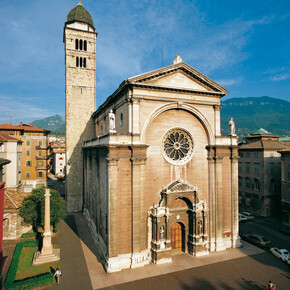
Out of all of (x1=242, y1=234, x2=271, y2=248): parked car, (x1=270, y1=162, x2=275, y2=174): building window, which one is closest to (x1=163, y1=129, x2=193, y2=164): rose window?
(x1=242, y1=234, x2=271, y2=248): parked car

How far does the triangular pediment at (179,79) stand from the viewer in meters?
20.8

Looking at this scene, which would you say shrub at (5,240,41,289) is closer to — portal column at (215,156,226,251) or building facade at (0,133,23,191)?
building facade at (0,133,23,191)

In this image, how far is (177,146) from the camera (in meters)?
22.9

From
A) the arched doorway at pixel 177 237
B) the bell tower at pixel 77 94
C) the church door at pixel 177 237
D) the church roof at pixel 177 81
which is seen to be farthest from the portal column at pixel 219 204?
the bell tower at pixel 77 94

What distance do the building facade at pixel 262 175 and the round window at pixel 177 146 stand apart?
65.6 ft

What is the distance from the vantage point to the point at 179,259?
2112 centimetres

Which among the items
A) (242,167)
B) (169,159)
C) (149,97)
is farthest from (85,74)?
(242,167)

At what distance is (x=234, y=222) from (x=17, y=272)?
2186 centimetres

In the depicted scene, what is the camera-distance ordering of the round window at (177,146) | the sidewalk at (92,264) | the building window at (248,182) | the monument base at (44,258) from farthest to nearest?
the building window at (248,182) → the round window at (177,146) → the monument base at (44,258) → the sidewalk at (92,264)

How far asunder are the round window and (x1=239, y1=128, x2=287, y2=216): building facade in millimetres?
20002

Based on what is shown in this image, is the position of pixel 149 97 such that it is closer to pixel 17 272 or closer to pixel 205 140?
pixel 205 140

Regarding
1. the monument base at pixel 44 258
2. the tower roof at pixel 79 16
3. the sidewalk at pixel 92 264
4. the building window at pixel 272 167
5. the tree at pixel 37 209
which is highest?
the tower roof at pixel 79 16

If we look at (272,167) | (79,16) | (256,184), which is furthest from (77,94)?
(272,167)

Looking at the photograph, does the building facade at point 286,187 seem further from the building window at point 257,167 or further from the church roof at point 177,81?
the church roof at point 177,81
